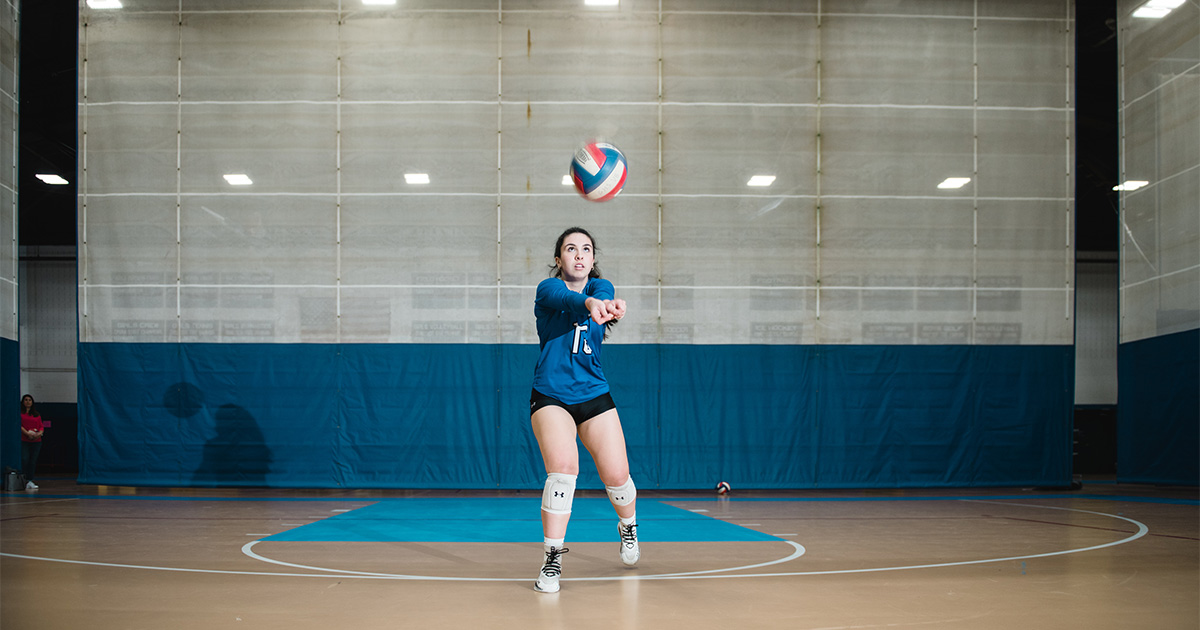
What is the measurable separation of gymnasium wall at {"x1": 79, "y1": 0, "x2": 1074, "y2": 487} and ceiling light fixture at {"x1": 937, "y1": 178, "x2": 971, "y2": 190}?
0.07 m

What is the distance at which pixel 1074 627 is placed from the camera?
3.84 meters

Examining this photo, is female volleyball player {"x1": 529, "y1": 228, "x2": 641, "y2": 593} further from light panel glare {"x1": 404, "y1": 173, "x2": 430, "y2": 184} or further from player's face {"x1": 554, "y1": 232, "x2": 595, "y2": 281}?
light panel glare {"x1": 404, "y1": 173, "x2": 430, "y2": 184}

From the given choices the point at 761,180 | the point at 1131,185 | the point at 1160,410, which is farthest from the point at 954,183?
the point at 1160,410

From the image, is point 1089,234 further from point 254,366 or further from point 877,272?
point 254,366

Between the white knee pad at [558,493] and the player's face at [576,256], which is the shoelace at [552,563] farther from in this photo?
the player's face at [576,256]

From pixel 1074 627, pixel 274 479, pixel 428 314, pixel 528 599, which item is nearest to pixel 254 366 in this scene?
pixel 274 479

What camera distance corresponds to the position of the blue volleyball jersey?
5.15 metres

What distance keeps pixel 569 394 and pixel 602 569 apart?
1290 millimetres

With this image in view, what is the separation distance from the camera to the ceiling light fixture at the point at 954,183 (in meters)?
14.3

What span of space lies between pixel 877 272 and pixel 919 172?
6.30 ft

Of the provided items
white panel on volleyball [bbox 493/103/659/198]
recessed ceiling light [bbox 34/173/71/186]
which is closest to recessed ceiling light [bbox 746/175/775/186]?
white panel on volleyball [bbox 493/103/659/198]

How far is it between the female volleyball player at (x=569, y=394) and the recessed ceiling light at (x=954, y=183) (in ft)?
35.5

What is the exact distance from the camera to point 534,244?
550 inches

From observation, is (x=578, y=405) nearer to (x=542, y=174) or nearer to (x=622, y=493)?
(x=622, y=493)
